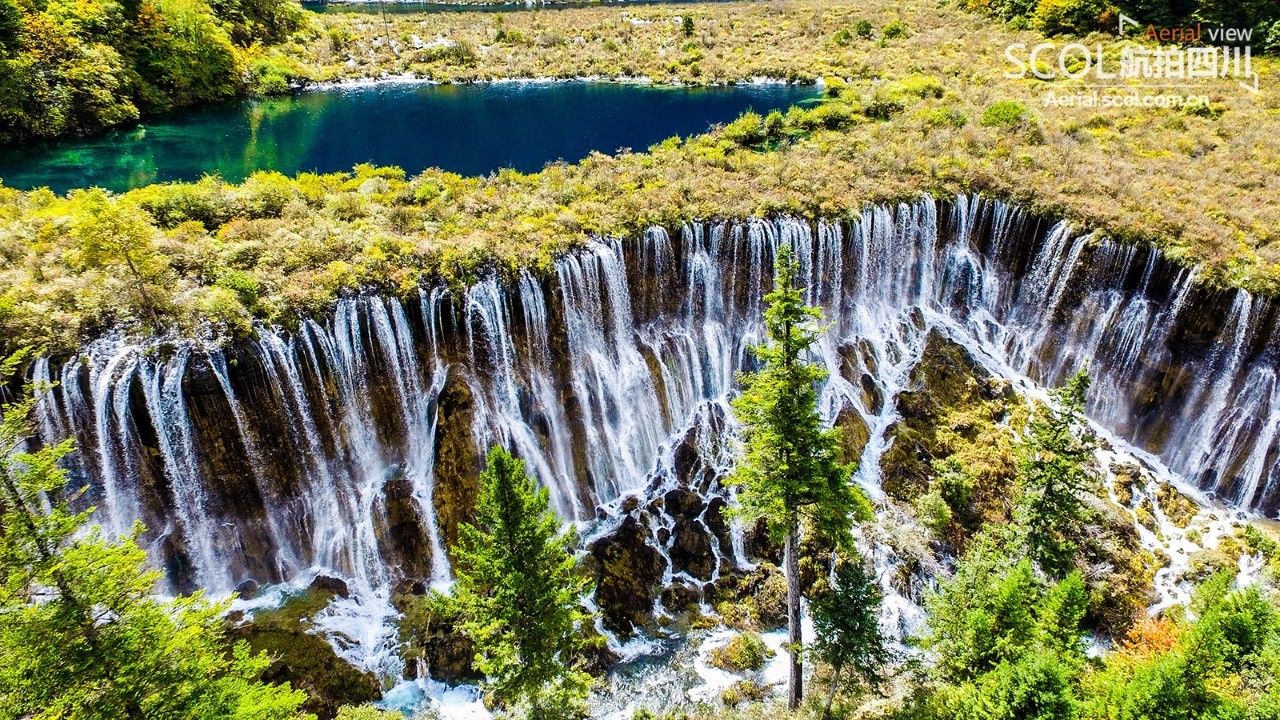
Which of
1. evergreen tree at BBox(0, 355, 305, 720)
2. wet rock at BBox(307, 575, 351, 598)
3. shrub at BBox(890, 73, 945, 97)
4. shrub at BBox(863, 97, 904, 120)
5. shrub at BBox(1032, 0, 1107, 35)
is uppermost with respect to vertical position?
shrub at BBox(1032, 0, 1107, 35)

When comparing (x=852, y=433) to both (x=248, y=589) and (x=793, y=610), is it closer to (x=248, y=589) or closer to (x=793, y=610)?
(x=793, y=610)

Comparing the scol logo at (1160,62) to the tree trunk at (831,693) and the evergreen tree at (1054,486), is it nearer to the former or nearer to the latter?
the evergreen tree at (1054,486)

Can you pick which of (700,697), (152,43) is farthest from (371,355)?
(152,43)

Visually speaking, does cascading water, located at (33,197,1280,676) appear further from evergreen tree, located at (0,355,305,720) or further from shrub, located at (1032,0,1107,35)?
shrub, located at (1032,0,1107,35)

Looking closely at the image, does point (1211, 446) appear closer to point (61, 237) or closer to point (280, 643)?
point (280, 643)

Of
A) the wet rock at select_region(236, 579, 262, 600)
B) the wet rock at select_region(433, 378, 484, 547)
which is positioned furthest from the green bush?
the wet rock at select_region(236, 579, 262, 600)

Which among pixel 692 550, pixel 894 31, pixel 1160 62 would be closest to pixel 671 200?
pixel 692 550

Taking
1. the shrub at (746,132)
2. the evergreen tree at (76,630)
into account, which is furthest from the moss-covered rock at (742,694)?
the shrub at (746,132)
